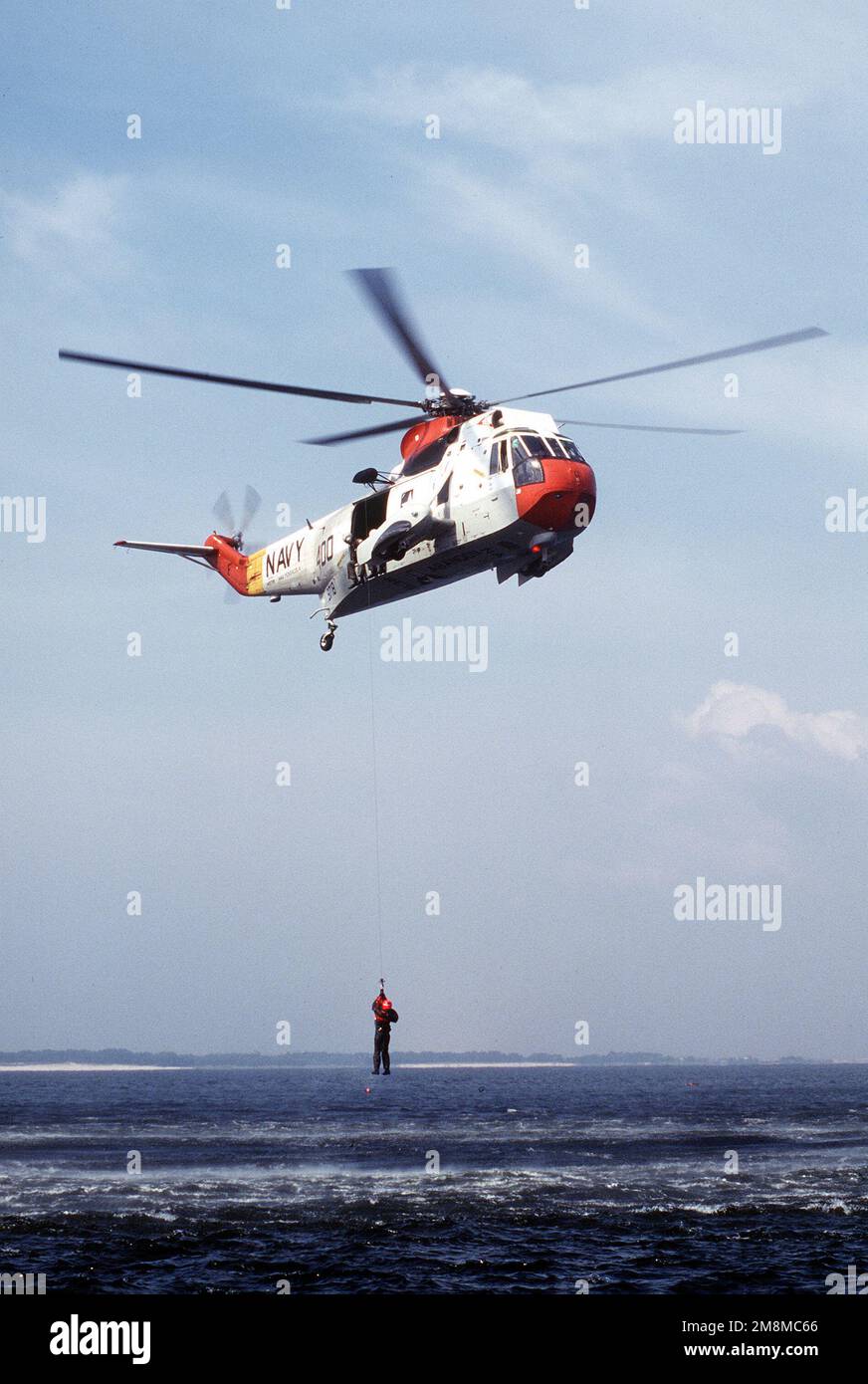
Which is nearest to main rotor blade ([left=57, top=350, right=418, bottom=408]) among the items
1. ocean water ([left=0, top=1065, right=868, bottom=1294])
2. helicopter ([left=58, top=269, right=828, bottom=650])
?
helicopter ([left=58, top=269, right=828, bottom=650])

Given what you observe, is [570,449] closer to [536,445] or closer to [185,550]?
[536,445]

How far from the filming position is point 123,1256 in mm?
41438

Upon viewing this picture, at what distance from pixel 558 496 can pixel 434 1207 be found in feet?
119

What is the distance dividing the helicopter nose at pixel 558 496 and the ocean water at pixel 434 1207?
2291 cm

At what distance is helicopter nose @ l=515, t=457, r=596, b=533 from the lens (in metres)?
26.0

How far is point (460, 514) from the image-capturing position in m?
27.3

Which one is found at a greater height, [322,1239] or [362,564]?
[362,564]

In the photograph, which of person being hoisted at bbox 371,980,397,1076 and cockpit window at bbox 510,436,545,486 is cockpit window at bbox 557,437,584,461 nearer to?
cockpit window at bbox 510,436,545,486

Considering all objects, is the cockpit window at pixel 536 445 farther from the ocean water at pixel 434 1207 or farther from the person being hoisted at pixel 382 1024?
the ocean water at pixel 434 1207

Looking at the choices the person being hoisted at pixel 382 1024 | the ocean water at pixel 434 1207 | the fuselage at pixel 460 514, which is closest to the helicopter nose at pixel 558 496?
the fuselage at pixel 460 514

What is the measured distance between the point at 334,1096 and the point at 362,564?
152 m

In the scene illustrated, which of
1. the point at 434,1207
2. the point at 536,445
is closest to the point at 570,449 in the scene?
the point at 536,445
